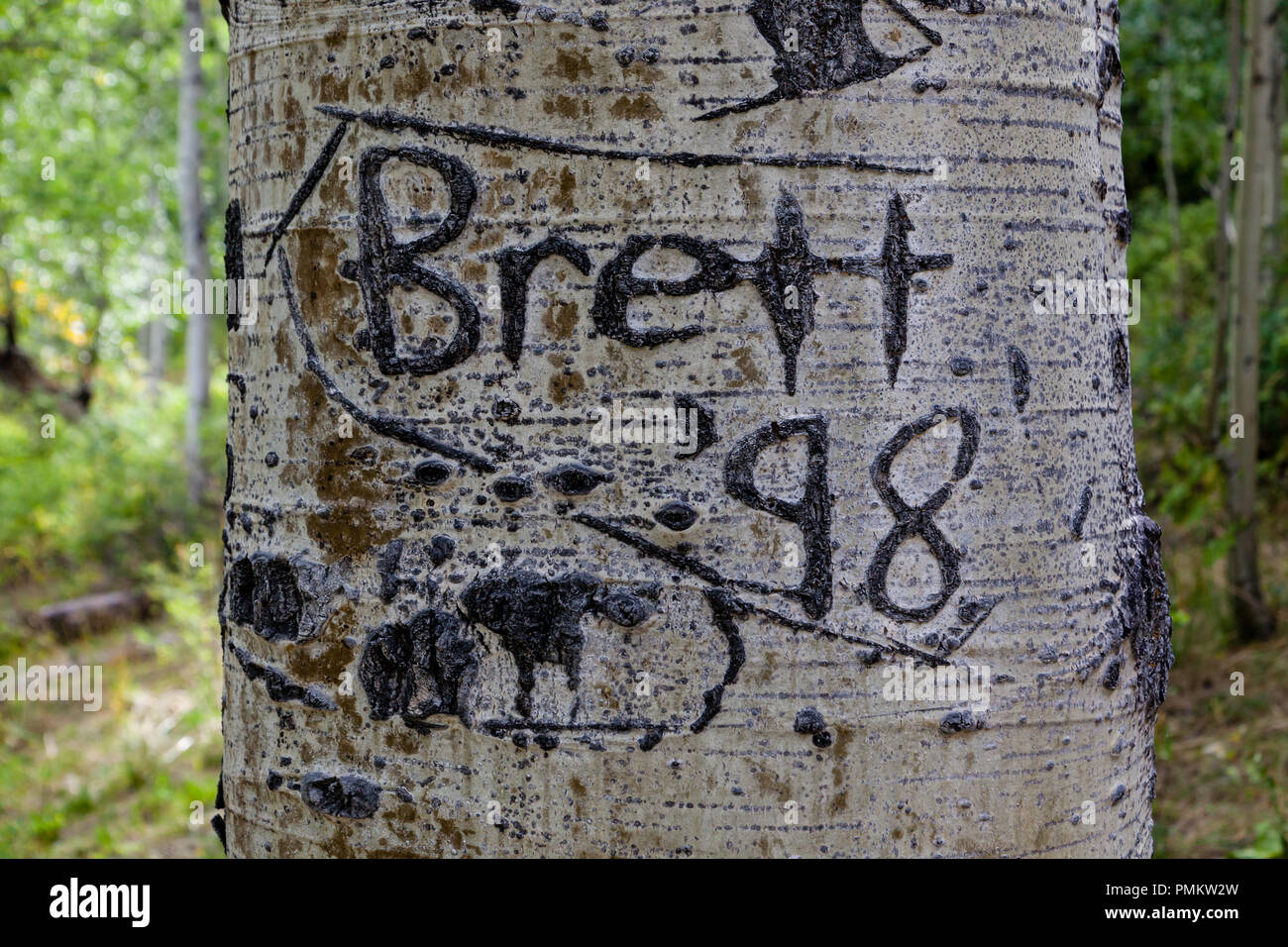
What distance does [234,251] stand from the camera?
123cm

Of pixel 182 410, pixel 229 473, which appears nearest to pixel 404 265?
pixel 229 473

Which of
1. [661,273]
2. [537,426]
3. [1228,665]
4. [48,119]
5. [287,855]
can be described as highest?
[48,119]

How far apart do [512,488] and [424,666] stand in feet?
0.64

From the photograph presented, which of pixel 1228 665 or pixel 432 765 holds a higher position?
pixel 432 765

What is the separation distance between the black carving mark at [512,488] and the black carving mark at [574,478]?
2 centimetres

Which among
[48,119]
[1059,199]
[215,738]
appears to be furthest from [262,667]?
[48,119]

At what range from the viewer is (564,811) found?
105cm

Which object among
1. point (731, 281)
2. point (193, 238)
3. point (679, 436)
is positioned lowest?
point (679, 436)

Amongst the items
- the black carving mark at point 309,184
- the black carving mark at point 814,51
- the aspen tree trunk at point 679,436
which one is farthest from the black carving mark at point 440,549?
the black carving mark at point 814,51

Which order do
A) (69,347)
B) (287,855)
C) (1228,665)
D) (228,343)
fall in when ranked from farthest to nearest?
(69,347) → (1228,665) → (228,343) → (287,855)

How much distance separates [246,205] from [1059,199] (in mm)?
869

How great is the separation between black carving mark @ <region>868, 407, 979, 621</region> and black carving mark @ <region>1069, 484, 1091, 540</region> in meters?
0.15

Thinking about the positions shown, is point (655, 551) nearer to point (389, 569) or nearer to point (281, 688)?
point (389, 569)
